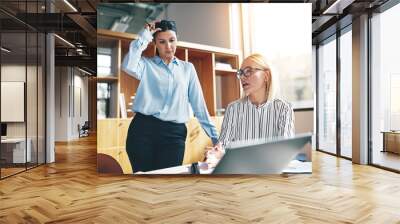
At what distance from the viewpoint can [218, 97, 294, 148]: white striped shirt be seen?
5941 millimetres

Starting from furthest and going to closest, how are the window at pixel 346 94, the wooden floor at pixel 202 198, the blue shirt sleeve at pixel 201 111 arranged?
the window at pixel 346 94 → the blue shirt sleeve at pixel 201 111 → the wooden floor at pixel 202 198

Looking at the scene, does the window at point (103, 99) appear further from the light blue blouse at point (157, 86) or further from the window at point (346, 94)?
the window at point (346, 94)

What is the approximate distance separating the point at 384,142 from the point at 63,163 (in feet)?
20.7

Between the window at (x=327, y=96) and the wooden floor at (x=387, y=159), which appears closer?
the wooden floor at (x=387, y=159)

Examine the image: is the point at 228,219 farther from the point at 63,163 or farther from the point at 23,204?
the point at 63,163

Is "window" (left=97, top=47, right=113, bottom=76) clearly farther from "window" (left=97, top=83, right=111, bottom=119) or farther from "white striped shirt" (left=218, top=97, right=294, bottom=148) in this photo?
"white striped shirt" (left=218, top=97, right=294, bottom=148)

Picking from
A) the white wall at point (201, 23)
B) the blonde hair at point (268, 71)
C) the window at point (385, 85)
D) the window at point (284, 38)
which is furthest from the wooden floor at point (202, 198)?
the white wall at point (201, 23)

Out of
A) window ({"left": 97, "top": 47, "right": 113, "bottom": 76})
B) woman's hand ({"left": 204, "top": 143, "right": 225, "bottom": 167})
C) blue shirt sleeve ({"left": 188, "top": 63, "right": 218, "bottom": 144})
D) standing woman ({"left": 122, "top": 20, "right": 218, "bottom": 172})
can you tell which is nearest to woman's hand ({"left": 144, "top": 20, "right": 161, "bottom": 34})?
standing woman ({"left": 122, "top": 20, "right": 218, "bottom": 172})

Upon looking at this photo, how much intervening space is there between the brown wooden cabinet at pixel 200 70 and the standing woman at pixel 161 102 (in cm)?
8

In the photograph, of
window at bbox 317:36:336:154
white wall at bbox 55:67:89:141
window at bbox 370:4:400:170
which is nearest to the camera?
window at bbox 370:4:400:170

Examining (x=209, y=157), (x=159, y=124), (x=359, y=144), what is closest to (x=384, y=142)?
(x=359, y=144)

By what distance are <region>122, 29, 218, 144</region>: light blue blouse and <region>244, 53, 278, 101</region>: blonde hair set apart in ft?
3.53

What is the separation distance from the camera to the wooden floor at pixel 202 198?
3787 mm

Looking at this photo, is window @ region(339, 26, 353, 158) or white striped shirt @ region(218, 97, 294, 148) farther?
window @ region(339, 26, 353, 158)
